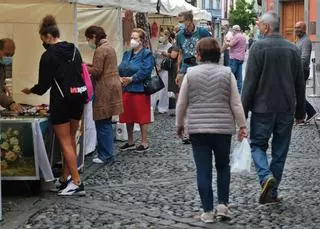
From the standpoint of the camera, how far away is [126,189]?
707 cm

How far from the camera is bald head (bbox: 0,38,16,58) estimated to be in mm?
7074

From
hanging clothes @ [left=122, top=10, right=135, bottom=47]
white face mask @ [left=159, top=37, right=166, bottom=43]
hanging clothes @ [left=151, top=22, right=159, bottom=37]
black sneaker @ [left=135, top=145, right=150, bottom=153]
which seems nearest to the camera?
black sneaker @ [left=135, top=145, right=150, bottom=153]

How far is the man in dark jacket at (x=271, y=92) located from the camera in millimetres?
6137

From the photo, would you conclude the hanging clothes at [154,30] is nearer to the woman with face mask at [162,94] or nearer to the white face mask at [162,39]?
the white face mask at [162,39]

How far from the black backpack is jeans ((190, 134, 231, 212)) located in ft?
4.90

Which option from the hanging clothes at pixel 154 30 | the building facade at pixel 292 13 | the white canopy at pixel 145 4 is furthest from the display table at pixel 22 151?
the building facade at pixel 292 13

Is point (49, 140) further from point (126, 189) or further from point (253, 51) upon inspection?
point (253, 51)

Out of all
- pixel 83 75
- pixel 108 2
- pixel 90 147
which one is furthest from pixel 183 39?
pixel 83 75

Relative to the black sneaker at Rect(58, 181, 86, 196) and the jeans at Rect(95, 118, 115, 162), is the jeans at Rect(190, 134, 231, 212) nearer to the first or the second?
the black sneaker at Rect(58, 181, 86, 196)

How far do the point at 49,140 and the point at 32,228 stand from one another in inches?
64.4

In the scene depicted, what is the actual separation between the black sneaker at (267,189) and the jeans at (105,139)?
9.12 ft

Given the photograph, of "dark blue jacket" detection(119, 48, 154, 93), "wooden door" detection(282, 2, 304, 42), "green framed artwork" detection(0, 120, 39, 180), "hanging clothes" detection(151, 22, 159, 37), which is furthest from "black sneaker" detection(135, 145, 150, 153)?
"wooden door" detection(282, 2, 304, 42)

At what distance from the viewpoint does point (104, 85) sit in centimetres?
836

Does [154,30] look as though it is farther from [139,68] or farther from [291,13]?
[291,13]
